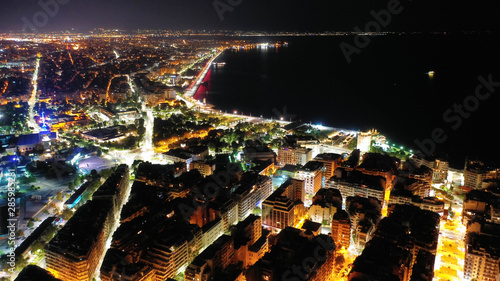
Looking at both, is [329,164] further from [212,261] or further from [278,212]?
[212,261]

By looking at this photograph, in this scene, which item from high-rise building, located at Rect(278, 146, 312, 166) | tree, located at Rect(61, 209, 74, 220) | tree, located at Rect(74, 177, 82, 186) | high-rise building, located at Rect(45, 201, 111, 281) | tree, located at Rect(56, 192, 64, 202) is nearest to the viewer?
high-rise building, located at Rect(45, 201, 111, 281)

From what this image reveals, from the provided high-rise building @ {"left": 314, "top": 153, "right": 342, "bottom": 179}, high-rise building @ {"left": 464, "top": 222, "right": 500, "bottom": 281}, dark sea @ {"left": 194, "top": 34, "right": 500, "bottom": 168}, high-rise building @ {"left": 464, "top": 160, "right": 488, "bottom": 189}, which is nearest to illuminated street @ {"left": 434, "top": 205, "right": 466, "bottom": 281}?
high-rise building @ {"left": 464, "top": 222, "right": 500, "bottom": 281}

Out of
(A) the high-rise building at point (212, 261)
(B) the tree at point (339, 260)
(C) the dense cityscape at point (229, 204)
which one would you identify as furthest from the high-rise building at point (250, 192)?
(B) the tree at point (339, 260)

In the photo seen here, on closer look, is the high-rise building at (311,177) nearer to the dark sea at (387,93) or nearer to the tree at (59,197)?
the dark sea at (387,93)

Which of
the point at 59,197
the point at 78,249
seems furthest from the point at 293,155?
the point at 78,249

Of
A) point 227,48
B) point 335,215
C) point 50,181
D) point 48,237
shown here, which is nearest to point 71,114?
point 50,181

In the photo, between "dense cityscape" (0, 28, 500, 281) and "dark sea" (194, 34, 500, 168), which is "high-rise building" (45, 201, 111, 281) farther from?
"dark sea" (194, 34, 500, 168)
